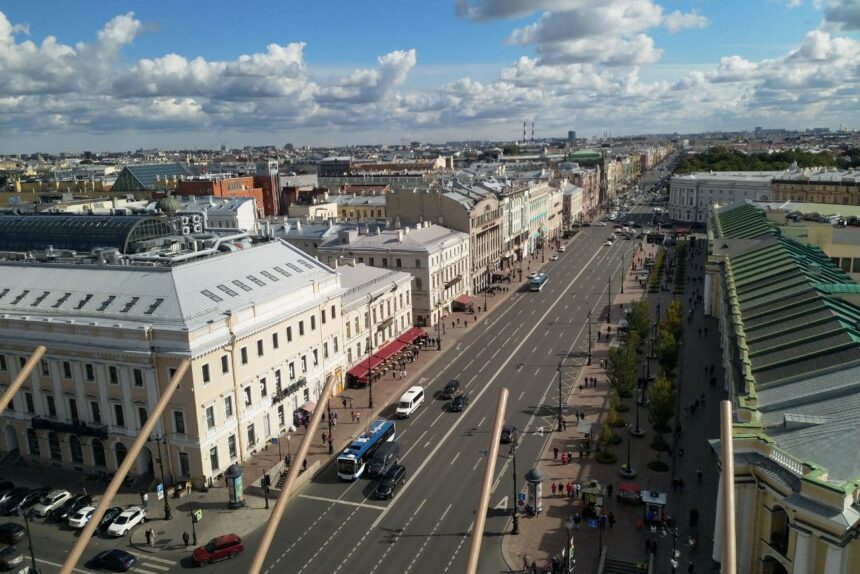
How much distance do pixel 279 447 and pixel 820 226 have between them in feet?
219

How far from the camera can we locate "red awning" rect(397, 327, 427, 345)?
77925mm

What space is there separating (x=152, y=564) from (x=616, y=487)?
29431mm

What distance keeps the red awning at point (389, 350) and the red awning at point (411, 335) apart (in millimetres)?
1027

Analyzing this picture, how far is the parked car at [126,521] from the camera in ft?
136

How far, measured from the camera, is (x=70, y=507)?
4388 centimetres

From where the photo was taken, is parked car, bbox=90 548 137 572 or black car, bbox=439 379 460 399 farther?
black car, bbox=439 379 460 399

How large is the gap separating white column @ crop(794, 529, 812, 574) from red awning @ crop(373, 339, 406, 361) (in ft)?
162

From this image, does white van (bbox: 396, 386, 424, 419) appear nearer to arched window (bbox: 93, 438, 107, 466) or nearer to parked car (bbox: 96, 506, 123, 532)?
arched window (bbox: 93, 438, 107, 466)

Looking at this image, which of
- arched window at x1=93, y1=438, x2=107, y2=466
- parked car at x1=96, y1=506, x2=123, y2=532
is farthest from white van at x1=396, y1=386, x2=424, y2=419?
parked car at x1=96, y1=506, x2=123, y2=532

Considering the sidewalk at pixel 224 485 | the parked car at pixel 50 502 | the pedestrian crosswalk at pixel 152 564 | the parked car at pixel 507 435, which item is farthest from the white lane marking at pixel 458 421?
the parked car at pixel 50 502

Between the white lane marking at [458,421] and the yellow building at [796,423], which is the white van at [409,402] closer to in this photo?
the white lane marking at [458,421]

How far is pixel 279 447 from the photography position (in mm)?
53156

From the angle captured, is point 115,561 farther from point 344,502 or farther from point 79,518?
Result: point 344,502

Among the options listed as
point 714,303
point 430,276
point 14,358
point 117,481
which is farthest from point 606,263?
point 117,481
